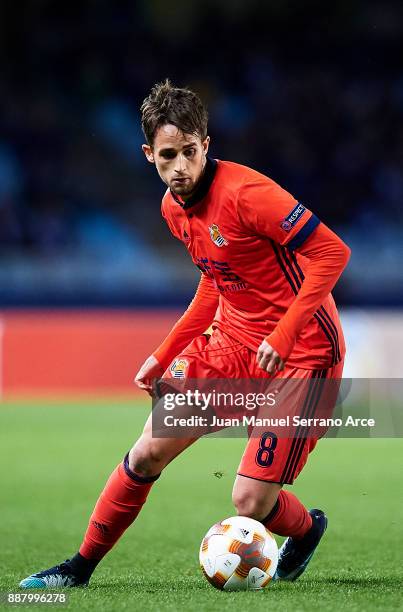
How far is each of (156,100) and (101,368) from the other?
8808mm

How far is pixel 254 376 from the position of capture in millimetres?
4090

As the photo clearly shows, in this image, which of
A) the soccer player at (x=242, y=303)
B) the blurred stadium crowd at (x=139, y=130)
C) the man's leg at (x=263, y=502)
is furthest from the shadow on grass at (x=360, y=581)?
the blurred stadium crowd at (x=139, y=130)

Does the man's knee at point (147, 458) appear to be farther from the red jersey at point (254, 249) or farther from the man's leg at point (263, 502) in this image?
the red jersey at point (254, 249)

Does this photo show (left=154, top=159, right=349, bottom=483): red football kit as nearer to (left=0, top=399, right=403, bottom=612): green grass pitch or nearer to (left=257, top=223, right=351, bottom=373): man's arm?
(left=257, top=223, right=351, bottom=373): man's arm

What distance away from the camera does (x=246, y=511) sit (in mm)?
3891

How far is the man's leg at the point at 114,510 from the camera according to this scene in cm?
391

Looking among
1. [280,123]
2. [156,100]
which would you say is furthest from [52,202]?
[156,100]

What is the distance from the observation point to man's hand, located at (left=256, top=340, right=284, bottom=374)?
3.61m

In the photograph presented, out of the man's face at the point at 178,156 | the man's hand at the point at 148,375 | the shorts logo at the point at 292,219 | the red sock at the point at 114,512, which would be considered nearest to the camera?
the shorts logo at the point at 292,219

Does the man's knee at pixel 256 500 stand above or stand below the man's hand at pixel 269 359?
below

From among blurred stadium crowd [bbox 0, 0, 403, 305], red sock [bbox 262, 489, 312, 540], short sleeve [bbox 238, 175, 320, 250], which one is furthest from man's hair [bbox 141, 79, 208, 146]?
blurred stadium crowd [bbox 0, 0, 403, 305]

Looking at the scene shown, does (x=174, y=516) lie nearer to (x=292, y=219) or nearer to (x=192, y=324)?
(x=192, y=324)

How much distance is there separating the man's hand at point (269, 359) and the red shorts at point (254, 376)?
332mm

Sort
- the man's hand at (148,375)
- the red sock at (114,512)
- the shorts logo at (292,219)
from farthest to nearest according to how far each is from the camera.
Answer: the man's hand at (148,375) → the red sock at (114,512) → the shorts logo at (292,219)
